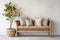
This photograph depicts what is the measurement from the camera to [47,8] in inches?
320

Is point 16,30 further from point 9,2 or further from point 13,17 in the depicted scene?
point 9,2

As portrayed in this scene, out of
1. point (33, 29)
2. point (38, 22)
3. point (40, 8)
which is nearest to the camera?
point (33, 29)

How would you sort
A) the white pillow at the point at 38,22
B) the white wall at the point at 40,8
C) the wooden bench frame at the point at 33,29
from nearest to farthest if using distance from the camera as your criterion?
the wooden bench frame at the point at 33,29
the white pillow at the point at 38,22
the white wall at the point at 40,8

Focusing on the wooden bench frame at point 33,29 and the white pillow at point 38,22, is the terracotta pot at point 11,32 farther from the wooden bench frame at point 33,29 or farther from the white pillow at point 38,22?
the white pillow at point 38,22

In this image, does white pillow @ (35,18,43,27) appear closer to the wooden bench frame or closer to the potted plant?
the wooden bench frame

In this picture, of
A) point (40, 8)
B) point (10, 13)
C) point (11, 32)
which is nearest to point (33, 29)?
point (11, 32)

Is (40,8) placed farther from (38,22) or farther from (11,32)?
(11,32)

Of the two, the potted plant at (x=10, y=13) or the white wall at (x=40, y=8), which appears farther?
the white wall at (x=40, y=8)

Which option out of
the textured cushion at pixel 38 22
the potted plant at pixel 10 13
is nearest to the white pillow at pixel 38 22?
the textured cushion at pixel 38 22

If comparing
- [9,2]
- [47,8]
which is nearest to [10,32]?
[9,2]

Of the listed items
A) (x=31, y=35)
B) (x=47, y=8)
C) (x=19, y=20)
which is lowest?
(x=31, y=35)

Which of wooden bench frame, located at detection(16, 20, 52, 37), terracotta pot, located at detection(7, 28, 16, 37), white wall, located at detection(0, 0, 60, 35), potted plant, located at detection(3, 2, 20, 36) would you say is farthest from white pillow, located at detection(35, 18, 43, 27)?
terracotta pot, located at detection(7, 28, 16, 37)

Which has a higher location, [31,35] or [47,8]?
[47,8]

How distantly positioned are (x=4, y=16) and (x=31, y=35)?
5.32 ft
